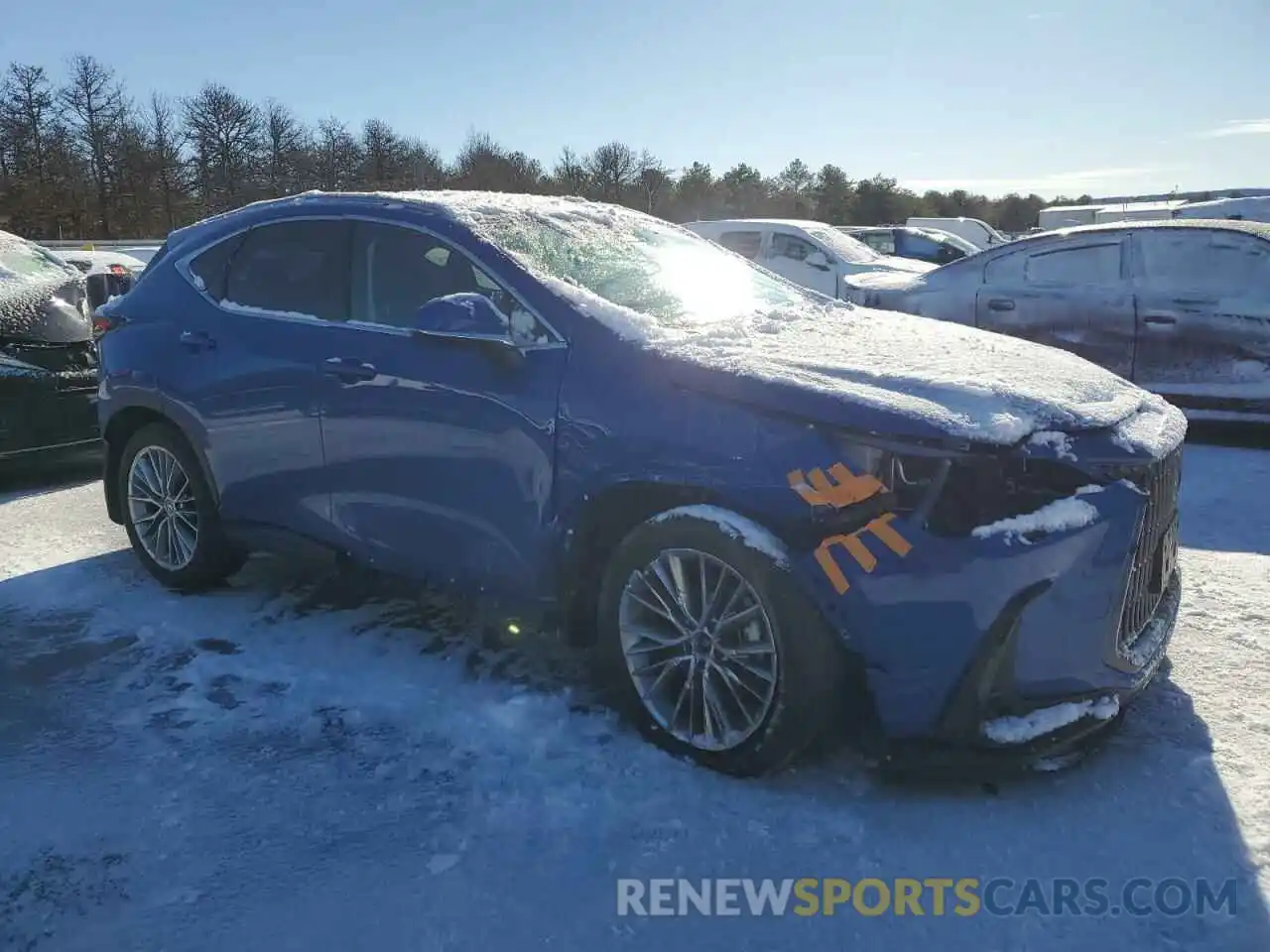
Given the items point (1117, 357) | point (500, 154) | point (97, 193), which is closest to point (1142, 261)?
point (1117, 357)

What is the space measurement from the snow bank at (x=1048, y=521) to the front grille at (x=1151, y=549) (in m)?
0.22

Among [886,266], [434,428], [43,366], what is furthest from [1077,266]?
[43,366]

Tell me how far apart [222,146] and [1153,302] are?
186ft

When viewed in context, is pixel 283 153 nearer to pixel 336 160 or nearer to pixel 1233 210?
pixel 336 160

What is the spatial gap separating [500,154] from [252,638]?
209ft

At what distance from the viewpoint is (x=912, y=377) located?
2789mm

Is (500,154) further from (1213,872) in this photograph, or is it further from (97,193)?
(1213,872)

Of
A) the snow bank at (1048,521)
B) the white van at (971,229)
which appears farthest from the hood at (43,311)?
the white van at (971,229)

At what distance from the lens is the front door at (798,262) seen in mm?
13023

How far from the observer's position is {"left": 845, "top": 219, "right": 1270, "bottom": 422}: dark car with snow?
22.1 ft

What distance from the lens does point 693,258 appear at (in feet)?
13.5

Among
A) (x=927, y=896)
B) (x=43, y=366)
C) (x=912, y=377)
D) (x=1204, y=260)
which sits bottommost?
(x=927, y=896)

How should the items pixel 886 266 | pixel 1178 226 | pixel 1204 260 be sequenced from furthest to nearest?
pixel 886 266, pixel 1178 226, pixel 1204 260

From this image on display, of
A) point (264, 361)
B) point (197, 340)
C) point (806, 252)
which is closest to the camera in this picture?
point (264, 361)
